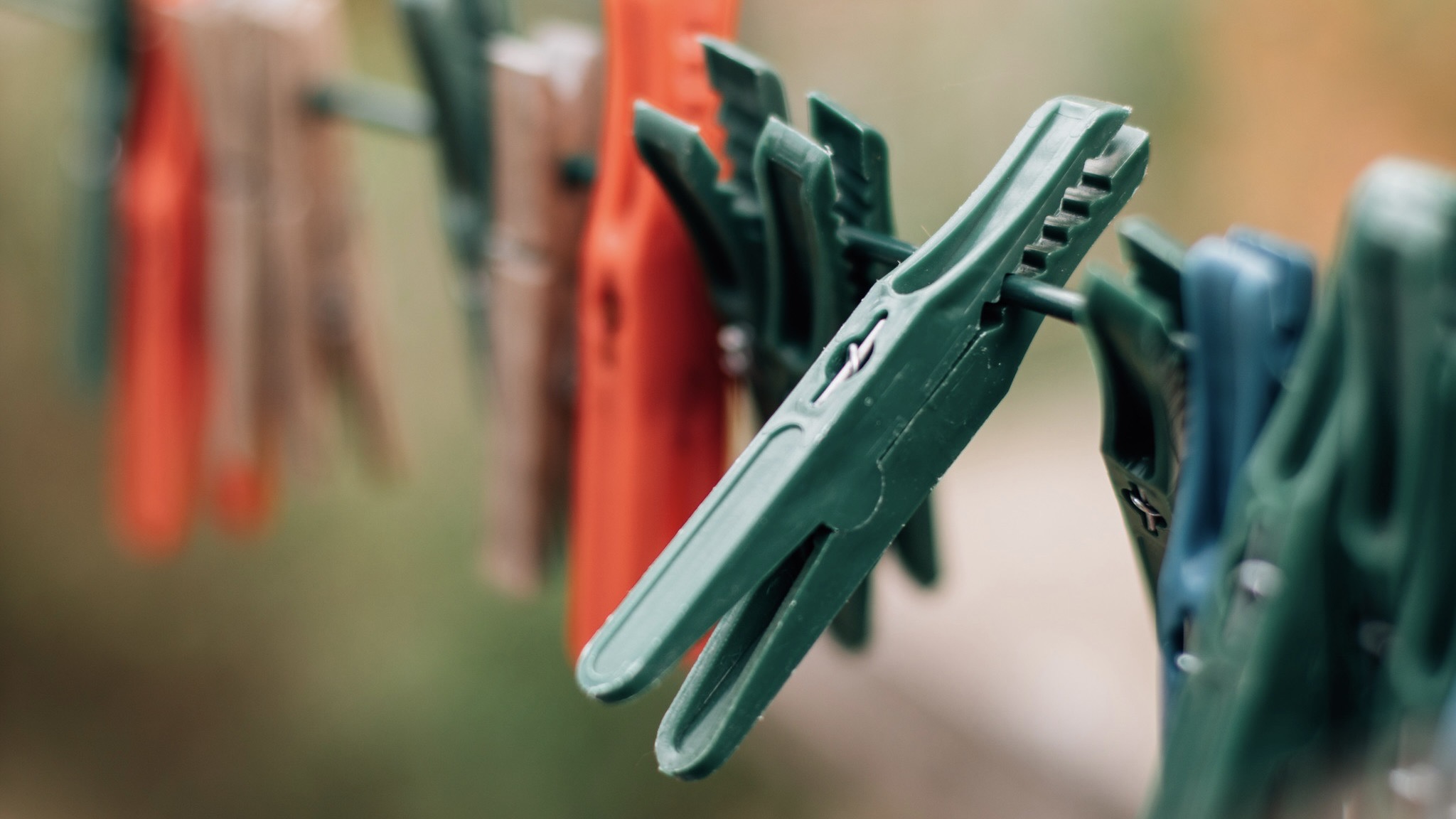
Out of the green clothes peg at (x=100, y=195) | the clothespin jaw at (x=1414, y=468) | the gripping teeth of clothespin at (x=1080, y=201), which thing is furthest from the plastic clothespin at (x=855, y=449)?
the green clothes peg at (x=100, y=195)

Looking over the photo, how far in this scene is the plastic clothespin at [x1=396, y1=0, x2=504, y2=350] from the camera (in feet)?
2.33

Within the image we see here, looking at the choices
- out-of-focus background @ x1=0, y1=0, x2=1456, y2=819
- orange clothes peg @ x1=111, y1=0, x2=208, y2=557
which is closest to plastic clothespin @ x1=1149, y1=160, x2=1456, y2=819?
orange clothes peg @ x1=111, y1=0, x2=208, y2=557

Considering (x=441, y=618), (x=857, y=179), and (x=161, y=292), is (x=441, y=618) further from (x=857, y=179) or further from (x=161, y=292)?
(x=857, y=179)

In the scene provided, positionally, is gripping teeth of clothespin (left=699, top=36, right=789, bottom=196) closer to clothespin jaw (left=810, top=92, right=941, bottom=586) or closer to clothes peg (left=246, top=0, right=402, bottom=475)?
clothespin jaw (left=810, top=92, right=941, bottom=586)

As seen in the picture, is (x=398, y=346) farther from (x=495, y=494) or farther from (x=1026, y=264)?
(x=1026, y=264)

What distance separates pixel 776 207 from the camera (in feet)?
1.70

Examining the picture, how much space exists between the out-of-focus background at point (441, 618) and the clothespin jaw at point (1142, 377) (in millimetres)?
1288

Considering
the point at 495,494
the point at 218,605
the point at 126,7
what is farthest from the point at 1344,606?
the point at 218,605

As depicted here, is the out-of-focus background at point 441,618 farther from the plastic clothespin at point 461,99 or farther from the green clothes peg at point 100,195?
the plastic clothespin at point 461,99

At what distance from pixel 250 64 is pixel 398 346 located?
55.8 inches

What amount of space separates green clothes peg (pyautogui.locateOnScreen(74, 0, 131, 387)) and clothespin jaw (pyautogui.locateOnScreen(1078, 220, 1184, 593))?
0.78 metres

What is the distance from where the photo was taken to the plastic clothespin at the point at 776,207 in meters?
0.49

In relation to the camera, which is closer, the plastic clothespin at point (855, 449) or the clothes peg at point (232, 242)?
the plastic clothespin at point (855, 449)

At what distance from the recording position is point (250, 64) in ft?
2.70
